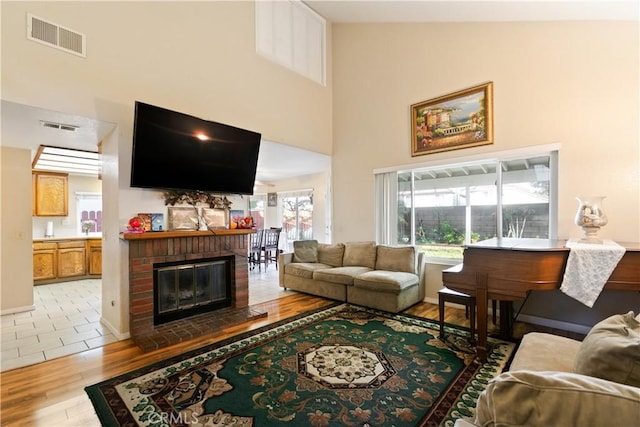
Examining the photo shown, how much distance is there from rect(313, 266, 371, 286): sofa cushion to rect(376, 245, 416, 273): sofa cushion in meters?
0.25

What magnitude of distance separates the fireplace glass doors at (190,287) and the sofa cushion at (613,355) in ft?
11.7

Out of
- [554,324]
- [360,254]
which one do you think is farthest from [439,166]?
[554,324]

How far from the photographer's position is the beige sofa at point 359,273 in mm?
3689

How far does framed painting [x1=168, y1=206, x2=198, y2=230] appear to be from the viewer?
3.42m

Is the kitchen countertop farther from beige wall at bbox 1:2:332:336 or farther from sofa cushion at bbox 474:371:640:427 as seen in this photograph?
sofa cushion at bbox 474:371:640:427

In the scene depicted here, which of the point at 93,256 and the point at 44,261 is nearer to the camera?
the point at 44,261

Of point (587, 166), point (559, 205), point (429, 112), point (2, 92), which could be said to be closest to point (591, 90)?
point (587, 166)

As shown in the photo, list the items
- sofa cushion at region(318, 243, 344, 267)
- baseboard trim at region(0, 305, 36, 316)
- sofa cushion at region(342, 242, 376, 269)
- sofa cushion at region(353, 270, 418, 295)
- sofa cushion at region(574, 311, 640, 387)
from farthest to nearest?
1. sofa cushion at region(318, 243, 344, 267)
2. sofa cushion at region(342, 242, 376, 269)
3. baseboard trim at region(0, 305, 36, 316)
4. sofa cushion at region(353, 270, 418, 295)
5. sofa cushion at region(574, 311, 640, 387)

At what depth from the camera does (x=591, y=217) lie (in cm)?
260

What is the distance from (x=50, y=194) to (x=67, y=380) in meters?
5.39

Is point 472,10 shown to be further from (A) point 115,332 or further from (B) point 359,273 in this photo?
(A) point 115,332

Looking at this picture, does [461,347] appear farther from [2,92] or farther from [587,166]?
[2,92]

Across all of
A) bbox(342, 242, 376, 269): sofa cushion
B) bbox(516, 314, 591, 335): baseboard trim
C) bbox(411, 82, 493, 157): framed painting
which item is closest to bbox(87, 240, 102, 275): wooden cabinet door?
bbox(342, 242, 376, 269): sofa cushion

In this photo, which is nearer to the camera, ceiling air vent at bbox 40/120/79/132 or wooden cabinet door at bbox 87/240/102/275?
ceiling air vent at bbox 40/120/79/132
